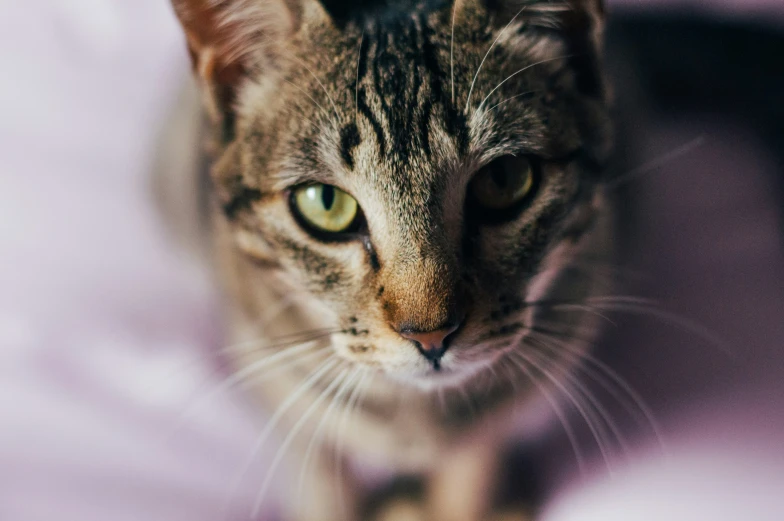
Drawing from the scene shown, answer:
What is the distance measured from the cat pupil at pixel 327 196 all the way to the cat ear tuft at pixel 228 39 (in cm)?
16

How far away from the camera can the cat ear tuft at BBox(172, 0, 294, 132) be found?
25.6 inches

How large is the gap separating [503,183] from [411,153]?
11 centimetres

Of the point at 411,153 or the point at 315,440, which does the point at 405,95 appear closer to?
the point at 411,153

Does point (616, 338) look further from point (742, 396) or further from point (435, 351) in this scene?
point (435, 351)

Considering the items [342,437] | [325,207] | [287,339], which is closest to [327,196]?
[325,207]

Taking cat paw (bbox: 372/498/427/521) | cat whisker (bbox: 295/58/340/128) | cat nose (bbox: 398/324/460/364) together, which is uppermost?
cat whisker (bbox: 295/58/340/128)

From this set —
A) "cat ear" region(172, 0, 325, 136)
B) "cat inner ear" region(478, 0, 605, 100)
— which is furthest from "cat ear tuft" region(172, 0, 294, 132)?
"cat inner ear" region(478, 0, 605, 100)

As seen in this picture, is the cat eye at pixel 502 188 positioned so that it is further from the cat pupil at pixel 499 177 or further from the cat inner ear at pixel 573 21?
the cat inner ear at pixel 573 21

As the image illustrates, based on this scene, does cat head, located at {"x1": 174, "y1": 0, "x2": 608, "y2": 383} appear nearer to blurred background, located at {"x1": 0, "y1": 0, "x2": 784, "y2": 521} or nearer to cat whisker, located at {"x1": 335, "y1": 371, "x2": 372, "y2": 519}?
cat whisker, located at {"x1": 335, "y1": 371, "x2": 372, "y2": 519}

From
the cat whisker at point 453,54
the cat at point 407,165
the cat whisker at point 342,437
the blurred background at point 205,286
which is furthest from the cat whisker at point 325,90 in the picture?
the blurred background at point 205,286

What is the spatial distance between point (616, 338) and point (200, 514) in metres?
0.66

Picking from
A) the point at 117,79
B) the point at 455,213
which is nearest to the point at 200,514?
the point at 455,213

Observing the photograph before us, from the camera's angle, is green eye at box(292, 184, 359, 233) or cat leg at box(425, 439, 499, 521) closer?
green eye at box(292, 184, 359, 233)

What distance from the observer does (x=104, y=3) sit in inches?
40.5
